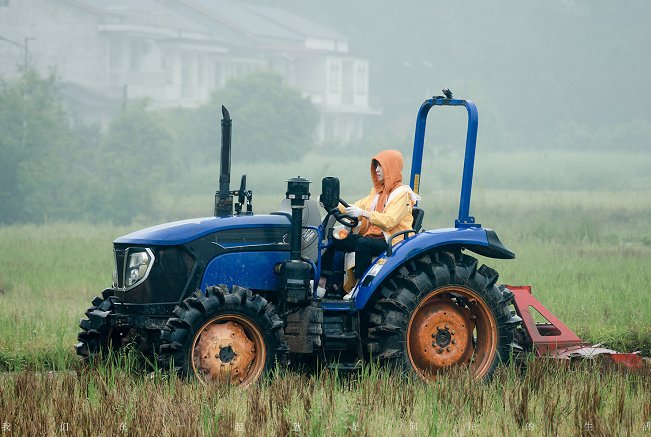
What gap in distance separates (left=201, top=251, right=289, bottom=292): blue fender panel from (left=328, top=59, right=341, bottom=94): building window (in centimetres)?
5773

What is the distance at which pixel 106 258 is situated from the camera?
21.0m

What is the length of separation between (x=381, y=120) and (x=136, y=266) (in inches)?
2512

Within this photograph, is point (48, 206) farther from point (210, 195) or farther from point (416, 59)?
point (416, 59)

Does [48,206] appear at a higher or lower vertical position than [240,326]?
lower

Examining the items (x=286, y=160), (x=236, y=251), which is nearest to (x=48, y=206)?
(x=286, y=160)

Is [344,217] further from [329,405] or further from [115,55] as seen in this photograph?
[115,55]

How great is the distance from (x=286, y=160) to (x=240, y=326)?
46226 millimetres

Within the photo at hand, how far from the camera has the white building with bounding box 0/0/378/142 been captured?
53.6 metres

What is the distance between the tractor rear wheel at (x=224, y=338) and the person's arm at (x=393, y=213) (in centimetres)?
98

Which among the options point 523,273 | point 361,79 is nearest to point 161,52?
point 361,79

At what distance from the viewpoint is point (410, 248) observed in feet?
28.6

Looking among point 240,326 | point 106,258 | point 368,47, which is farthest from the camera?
point 368,47

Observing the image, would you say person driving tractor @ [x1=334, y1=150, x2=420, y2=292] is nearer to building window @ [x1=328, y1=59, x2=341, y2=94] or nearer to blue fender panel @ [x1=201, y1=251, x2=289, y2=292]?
blue fender panel @ [x1=201, y1=251, x2=289, y2=292]

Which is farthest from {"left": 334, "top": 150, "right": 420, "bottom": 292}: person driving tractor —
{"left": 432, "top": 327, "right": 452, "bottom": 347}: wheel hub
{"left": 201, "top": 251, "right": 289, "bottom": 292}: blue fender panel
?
{"left": 432, "top": 327, "right": 452, "bottom": 347}: wheel hub
